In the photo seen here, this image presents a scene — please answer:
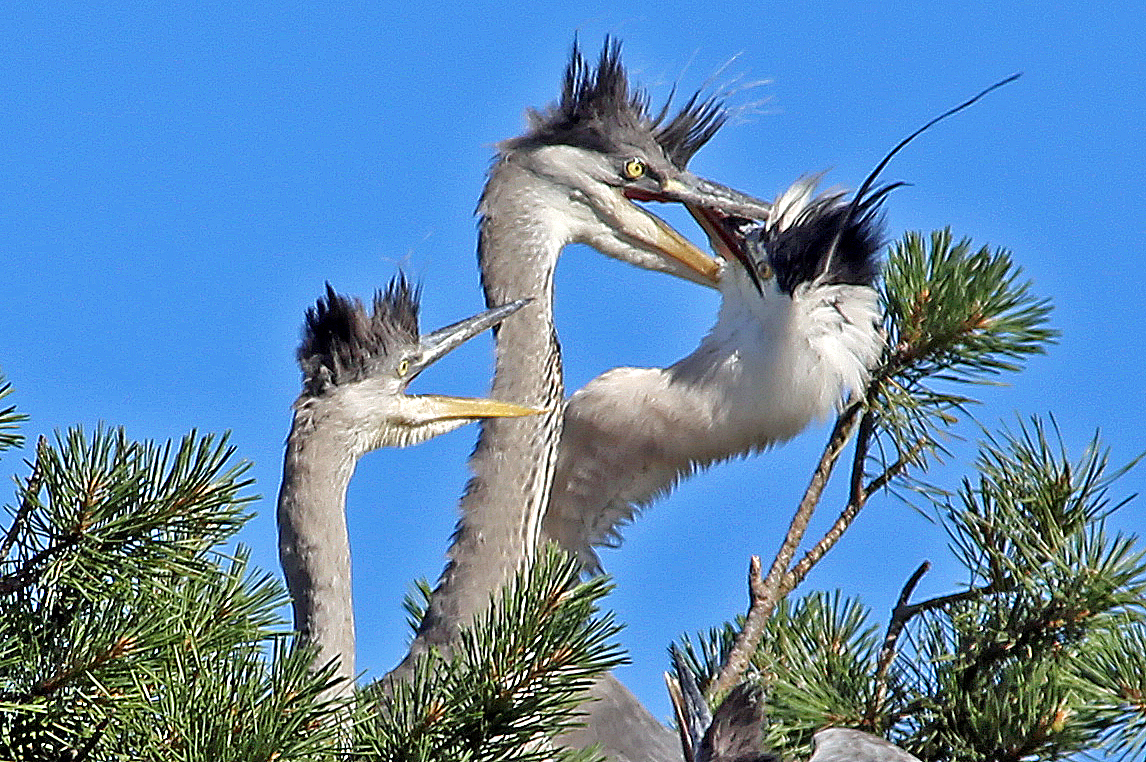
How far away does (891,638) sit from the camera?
3.54m

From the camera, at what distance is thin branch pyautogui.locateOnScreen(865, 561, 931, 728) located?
3.43 metres

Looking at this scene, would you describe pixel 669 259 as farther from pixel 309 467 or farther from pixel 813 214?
pixel 309 467

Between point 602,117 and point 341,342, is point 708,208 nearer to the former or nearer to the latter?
point 602,117

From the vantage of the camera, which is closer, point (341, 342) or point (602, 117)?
point (341, 342)

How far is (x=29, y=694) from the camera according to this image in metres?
2.22

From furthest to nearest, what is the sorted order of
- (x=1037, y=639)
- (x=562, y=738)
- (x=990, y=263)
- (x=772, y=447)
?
(x=772, y=447)
(x=562, y=738)
(x=990, y=263)
(x=1037, y=639)

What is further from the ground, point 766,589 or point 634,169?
point 634,169

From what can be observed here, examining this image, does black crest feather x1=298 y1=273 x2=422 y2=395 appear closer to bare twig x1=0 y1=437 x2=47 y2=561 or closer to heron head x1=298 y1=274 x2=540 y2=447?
heron head x1=298 y1=274 x2=540 y2=447

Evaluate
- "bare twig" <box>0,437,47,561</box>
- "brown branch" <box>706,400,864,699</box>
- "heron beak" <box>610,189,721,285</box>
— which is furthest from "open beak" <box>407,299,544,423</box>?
"bare twig" <box>0,437,47,561</box>

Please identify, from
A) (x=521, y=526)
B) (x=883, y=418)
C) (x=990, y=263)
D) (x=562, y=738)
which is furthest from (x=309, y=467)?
(x=990, y=263)

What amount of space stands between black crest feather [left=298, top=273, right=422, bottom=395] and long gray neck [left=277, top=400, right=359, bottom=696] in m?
0.16

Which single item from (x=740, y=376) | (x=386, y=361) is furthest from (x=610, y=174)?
(x=386, y=361)

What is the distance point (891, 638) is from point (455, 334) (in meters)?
1.27

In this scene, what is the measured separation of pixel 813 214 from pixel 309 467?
131 centimetres
